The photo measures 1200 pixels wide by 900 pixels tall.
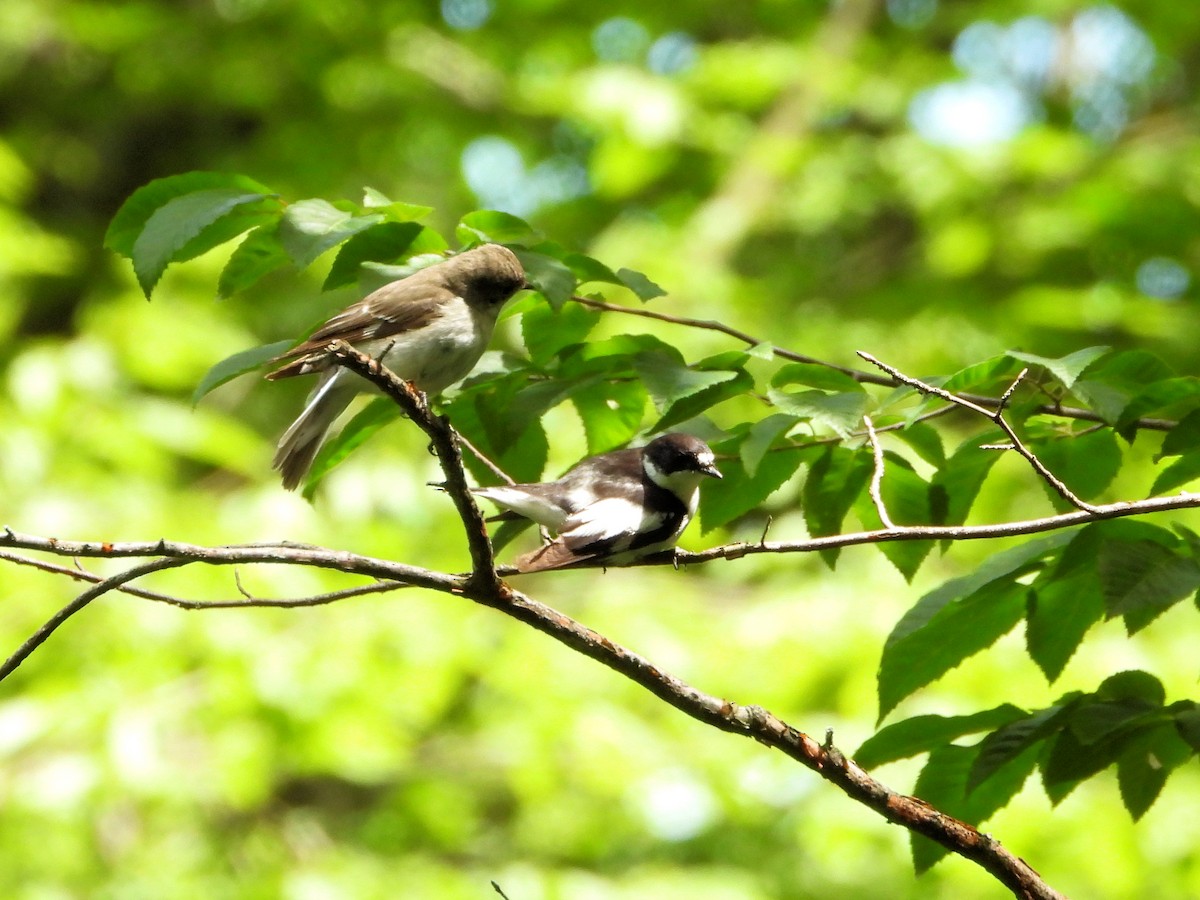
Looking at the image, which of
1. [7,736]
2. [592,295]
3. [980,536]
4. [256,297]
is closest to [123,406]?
[7,736]

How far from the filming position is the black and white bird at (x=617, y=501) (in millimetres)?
2889

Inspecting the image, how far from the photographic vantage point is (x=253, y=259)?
2.64 m

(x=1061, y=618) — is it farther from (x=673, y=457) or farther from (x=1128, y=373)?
(x=673, y=457)

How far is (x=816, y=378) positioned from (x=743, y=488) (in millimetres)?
292

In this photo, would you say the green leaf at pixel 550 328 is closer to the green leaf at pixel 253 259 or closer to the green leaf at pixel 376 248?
the green leaf at pixel 376 248

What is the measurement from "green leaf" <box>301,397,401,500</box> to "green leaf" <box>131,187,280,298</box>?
1.44 feet

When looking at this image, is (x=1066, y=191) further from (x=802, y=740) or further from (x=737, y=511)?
(x=802, y=740)

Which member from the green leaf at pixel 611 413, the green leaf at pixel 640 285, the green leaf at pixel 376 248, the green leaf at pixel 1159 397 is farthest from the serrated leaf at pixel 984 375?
the green leaf at pixel 376 248

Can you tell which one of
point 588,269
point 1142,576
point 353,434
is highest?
point 588,269

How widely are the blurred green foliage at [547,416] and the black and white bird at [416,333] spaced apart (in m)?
0.74

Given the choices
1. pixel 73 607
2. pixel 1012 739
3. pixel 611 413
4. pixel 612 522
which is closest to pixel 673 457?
pixel 612 522

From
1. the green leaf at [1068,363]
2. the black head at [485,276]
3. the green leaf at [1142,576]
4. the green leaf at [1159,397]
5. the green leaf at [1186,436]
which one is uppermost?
the black head at [485,276]

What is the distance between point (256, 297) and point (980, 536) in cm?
961

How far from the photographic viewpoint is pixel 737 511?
2562 millimetres
